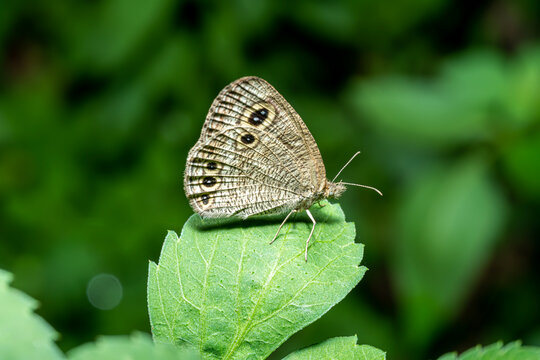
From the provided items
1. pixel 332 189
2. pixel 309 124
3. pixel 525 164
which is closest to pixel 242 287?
pixel 332 189

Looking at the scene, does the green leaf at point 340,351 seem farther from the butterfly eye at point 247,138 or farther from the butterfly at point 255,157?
the butterfly eye at point 247,138

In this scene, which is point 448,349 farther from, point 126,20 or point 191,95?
point 126,20

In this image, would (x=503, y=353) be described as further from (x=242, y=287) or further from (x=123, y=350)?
(x=123, y=350)

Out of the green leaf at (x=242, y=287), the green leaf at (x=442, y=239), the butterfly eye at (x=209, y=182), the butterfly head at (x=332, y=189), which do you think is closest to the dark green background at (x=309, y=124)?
the green leaf at (x=442, y=239)

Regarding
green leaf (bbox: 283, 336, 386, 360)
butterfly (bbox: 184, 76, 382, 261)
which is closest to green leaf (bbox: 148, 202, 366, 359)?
green leaf (bbox: 283, 336, 386, 360)

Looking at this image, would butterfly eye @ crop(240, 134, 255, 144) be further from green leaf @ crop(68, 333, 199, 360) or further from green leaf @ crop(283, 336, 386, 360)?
green leaf @ crop(68, 333, 199, 360)

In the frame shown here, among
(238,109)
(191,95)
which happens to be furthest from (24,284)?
(238,109)

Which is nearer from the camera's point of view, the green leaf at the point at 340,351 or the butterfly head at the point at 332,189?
the green leaf at the point at 340,351
